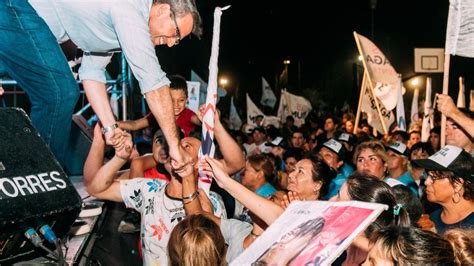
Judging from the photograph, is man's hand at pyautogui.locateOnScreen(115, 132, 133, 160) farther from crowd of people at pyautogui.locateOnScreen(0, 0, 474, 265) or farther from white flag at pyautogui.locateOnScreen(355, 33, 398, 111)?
white flag at pyautogui.locateOnScreen(355, 33, 398, 111)

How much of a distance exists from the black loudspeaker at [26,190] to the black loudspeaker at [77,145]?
14.8ft

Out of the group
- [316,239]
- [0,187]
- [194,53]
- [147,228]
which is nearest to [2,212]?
[0,187]

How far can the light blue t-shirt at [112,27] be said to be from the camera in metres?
2.69

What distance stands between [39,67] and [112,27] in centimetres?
43

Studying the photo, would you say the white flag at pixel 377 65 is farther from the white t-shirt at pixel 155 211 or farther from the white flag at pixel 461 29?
the white t-shirt at pixel 155 211

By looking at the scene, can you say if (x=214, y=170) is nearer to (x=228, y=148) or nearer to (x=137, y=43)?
(x=228, y=148)

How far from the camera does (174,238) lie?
2.82 m

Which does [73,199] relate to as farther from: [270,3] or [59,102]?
[270,3]

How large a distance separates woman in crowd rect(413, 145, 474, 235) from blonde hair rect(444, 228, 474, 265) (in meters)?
1.38

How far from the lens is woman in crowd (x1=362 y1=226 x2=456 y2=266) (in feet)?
7.22

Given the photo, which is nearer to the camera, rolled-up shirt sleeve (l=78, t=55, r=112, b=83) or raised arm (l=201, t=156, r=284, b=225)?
raised arm (l=201, t=156, r=284, b=225)

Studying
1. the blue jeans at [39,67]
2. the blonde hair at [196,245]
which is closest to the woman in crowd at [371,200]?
the blonde hair at [196,245]

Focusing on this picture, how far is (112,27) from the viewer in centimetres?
281

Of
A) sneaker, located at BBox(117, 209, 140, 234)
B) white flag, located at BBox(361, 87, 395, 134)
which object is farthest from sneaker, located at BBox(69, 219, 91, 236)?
white flag, located at BBox(361, 87, 395, 134)
